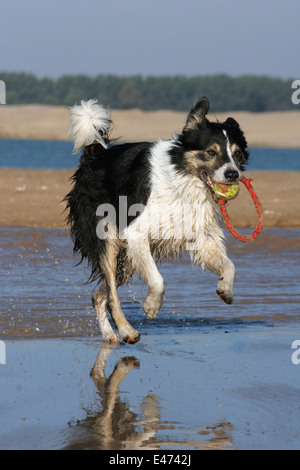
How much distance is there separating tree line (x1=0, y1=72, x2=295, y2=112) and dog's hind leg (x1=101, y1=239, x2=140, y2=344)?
73472 millimetres

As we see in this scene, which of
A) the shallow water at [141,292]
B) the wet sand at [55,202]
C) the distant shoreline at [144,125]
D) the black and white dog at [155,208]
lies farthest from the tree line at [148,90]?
the black and white dog at [155,208]

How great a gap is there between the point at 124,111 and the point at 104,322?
73840 mm

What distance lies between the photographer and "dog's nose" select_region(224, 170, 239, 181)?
5.46m

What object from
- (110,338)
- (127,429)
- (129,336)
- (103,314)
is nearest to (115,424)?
(127,429)

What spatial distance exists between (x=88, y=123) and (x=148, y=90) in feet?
278

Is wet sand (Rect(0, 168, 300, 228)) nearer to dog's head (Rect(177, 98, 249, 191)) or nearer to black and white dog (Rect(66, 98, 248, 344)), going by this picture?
black and white dog (Rect(66, 98, 248, 344))

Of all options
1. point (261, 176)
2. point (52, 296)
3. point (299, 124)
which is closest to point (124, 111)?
point (299, 124)

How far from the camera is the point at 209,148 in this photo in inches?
224

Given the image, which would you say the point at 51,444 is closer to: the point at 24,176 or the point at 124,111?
the point at 24,176

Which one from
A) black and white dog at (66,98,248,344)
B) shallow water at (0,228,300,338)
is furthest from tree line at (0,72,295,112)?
black and white dog at (66,98,248,344)

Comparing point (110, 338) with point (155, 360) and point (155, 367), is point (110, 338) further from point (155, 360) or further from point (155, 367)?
point (155, 367)

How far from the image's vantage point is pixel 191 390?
455 cm

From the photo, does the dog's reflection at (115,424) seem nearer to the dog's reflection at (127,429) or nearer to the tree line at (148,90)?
the dog's reflection at (127,429)
